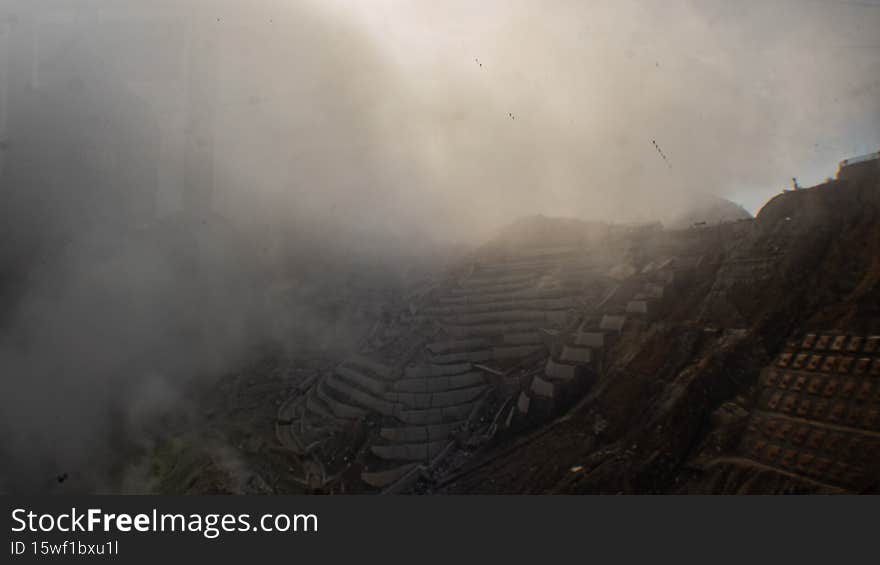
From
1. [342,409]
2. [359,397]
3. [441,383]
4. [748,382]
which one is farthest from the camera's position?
[359,397]

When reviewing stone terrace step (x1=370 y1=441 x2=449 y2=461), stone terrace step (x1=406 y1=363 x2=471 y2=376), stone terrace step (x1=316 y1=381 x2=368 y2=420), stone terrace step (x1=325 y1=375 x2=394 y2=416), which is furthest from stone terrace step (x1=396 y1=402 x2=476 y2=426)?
stone terrace step (x1=316 y1=381 x2=368 y2=420)

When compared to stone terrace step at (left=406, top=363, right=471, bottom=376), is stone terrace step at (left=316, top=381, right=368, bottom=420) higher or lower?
lower

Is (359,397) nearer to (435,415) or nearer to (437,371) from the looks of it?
(437,371)

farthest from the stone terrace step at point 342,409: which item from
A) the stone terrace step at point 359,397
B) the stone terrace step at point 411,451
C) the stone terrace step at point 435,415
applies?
the stone terrace step at point 411,451

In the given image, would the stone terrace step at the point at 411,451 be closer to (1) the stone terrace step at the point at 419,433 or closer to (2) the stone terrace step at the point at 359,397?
(1) the stone terrace step at the point at 419,433

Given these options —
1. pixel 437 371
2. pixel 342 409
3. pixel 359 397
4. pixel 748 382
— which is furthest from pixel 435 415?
pixel 748 382

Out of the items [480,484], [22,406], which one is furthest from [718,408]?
[22,406]

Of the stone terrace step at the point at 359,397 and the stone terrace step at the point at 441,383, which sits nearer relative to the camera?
the stone terrace step at the point at 359,397

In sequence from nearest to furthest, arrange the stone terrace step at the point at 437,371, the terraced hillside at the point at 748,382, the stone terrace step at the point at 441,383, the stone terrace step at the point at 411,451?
the terraced hillside at the point at 748,382, the stone terrace step at the point at 411,451, the stone terrace step at the point at 441,383, the stone terrace step at the point at 437,371

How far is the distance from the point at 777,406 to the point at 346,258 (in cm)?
1819

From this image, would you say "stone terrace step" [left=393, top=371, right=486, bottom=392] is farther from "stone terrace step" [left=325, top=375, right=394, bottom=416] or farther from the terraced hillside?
the terraced hillside

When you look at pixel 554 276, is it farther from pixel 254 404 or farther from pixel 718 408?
pixel 254 404

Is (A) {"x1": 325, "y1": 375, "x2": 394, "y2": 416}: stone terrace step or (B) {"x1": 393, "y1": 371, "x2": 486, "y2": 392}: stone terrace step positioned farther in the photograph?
(B) {"x1": 393, "y1": 371, "x2": 486, "y2": 392}: stone terrace step

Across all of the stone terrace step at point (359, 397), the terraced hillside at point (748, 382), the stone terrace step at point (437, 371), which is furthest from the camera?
the stone terrace step at point (437, 371)
